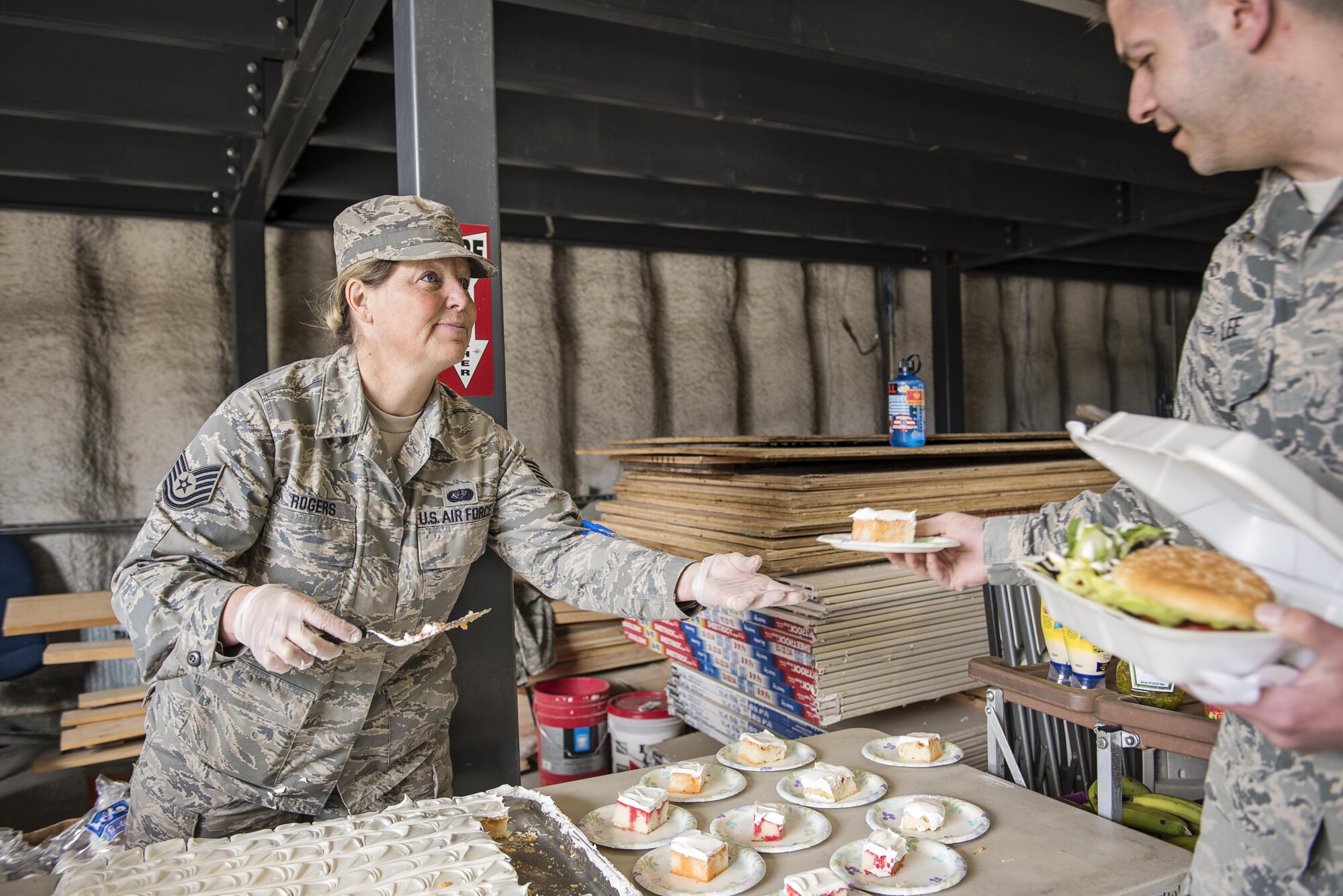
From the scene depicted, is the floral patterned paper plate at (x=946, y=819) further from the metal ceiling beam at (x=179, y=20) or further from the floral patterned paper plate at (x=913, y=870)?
the metal ceiling beam at (x=179, y=20)

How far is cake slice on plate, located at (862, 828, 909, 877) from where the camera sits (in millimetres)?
1734

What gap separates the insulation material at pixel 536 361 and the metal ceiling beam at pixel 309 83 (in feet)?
6.23

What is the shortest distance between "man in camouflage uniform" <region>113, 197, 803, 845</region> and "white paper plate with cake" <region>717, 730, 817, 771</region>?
0.40m

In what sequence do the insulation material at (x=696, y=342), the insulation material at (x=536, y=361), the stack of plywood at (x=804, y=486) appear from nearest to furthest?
the stack of plywood at (x=804, y=486) < the insulation material at (x=536, y=361) < the insulation material at (x=696, y=342)

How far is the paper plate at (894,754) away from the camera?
231 centimetres

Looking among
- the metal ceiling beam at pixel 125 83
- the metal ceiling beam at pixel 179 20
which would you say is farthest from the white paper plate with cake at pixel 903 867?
the metal ceiling beam at pixel 125 83

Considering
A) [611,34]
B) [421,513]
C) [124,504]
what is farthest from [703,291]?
[421,513]

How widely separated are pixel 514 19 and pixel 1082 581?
3.51 m

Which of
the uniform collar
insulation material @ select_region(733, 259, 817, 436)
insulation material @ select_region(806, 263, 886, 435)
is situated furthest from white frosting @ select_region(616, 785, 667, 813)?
insulation material @ select_region(806, 263, 886, 435)

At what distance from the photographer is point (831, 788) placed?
209cm

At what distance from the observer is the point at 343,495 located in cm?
223

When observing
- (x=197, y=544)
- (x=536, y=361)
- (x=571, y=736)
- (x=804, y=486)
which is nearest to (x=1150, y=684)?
(x=804, y=486)

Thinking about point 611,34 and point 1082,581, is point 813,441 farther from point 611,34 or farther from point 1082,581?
point 1082,581

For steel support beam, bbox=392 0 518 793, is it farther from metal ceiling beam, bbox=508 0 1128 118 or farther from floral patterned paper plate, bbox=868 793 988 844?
floral patterned paper plate, bbox=868 793 988 844
